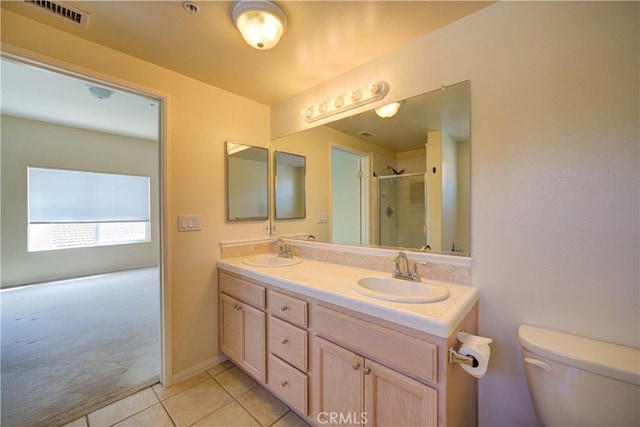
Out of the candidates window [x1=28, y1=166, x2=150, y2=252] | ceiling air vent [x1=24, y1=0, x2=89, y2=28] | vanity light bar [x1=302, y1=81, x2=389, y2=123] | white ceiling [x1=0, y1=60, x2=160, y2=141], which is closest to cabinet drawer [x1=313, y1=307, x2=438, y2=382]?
vanity light bar [x1=302, y1=81, x2=389, y2=123]

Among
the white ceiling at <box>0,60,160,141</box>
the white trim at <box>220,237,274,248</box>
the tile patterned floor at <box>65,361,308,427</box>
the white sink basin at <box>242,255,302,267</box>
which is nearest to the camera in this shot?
the tile patterned floor at <box>65,361,308,427</box>

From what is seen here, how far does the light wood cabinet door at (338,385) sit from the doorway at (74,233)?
1280 millimetres

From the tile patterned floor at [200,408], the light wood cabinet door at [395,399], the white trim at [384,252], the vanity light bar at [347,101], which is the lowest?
the tile patterned floor at [200,408]

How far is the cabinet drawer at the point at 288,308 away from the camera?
138cm

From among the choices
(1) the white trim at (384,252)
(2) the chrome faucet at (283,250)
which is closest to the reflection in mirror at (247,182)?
(2) the chrome faucet at (283,250)

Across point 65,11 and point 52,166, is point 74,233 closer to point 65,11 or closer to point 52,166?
point 52,166

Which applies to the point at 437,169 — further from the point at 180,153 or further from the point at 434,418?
the point at 180,153

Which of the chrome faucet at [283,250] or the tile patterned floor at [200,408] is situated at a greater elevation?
the chrome faucet at [283,250]

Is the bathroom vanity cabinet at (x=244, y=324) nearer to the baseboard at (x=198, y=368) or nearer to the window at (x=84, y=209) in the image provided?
the baseboard at (x=198, y=368)

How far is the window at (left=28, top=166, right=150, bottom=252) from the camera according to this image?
13.3 feet

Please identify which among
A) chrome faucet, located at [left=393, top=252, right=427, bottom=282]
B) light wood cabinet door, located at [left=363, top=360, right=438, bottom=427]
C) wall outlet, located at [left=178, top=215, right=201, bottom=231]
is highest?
wall outlet, located at [left=178, top=215, right=201, bottom=231]

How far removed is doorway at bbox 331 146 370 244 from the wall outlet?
1082 mm

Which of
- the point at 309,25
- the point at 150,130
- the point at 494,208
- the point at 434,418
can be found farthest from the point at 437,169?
the point at 150,130

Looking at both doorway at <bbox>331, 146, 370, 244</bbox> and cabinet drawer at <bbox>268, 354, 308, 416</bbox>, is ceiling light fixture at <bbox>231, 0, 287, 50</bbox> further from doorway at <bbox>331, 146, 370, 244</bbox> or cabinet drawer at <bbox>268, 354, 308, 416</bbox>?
cabinet drawer at <bbox>268, 354, 308, 416</bbox>
